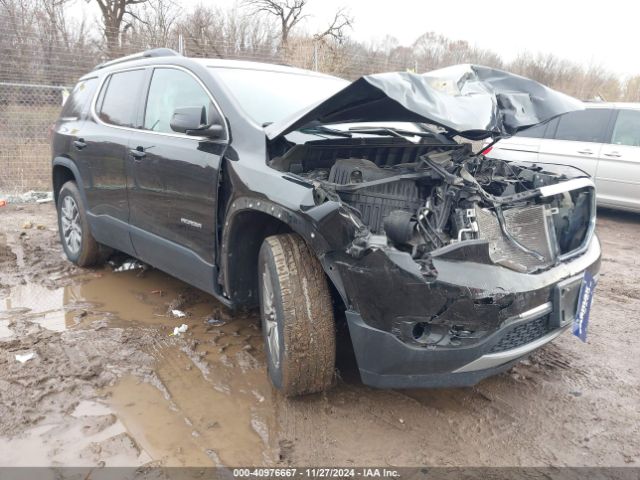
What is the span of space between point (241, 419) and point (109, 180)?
2.47m

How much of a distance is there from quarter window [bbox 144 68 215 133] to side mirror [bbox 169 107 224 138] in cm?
25

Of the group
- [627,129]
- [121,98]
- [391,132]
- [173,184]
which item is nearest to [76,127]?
[121,98]

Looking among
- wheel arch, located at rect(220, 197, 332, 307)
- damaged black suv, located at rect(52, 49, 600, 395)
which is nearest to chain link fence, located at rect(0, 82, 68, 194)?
damaged black suv, located at rect(52, 49, 600, 395)

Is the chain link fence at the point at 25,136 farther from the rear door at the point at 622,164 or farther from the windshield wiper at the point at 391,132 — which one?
the rear door at the point at 622,164

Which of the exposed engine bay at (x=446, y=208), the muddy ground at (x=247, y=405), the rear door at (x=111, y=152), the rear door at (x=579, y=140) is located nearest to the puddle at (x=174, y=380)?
the muddy ground at (x=247, y=405)

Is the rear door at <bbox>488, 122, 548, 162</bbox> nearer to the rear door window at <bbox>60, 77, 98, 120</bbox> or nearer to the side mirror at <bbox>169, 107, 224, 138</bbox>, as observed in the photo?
the rear door window at <bbox>60, 77, 98, 120</bbox>

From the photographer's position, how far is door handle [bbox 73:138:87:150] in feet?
15.0

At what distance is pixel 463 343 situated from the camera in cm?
228

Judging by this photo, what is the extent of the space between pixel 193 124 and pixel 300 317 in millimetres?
1338

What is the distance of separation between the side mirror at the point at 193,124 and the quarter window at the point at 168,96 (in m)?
0.25

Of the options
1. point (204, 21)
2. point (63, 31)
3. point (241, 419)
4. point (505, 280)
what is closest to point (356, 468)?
point (241, 419)

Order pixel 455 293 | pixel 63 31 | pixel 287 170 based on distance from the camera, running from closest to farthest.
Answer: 1. pixel 455 293
2. pixel 287 170
3. pixel 63 31

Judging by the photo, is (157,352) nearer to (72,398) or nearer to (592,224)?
(72,398)

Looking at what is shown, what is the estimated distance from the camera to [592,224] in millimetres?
3041
